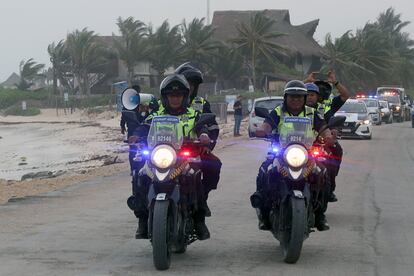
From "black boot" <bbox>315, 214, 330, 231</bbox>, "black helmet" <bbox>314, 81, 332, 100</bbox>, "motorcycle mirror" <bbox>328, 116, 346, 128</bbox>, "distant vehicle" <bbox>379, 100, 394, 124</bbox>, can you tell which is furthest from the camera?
"distant vehicle" <bbox>379, 100, 394, 124</bbox>

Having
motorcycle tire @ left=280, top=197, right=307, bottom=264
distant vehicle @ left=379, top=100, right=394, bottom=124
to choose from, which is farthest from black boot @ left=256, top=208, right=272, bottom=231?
distant vehicle @ left=379, top=100, right=394, bottom=124

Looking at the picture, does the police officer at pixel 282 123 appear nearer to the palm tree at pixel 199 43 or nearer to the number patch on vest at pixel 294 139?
the number patch on vest at pixel 294 139

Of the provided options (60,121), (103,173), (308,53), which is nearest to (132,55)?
(60,121)

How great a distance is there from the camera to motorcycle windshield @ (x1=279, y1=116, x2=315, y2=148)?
6969 mm

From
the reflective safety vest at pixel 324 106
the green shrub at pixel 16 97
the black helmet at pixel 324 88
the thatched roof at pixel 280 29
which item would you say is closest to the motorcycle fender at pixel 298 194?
the reflective safety vest at pixel 324 106

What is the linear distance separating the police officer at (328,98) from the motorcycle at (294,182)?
1.49 metres

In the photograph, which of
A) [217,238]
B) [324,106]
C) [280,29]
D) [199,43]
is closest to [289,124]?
[217,238]

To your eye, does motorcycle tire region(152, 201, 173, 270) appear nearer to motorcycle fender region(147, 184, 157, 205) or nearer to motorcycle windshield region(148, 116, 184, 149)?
motorcycle fender region(147, 184, 157, 205)

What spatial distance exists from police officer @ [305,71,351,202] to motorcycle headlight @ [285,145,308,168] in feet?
6.43

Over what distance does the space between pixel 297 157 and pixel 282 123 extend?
618 mm

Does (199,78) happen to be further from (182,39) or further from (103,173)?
(182,39)

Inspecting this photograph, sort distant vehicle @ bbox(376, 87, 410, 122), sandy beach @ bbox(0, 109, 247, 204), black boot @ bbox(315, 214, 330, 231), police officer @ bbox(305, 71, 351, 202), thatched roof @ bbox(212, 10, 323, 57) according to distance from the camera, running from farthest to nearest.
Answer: thatched roof @ bbox(212, 10, 323, 57), distant vehicle @ bbox(376, 87, 410, 122), sandy beach @ bbox(0, 109, 247, 204), police officer @ bbox(305, 71, 351, 202), black boot @ bbox(315, 214, 330, 231)

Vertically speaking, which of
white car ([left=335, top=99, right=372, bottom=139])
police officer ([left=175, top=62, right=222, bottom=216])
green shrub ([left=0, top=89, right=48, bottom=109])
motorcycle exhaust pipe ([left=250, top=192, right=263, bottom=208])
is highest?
police officer ([left=175, top=62, right=222, bottom=216])

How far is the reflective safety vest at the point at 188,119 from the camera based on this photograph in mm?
7102
